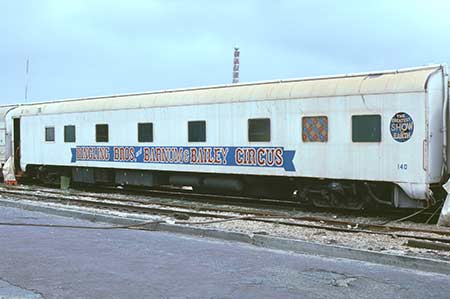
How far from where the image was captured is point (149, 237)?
34.8 feet

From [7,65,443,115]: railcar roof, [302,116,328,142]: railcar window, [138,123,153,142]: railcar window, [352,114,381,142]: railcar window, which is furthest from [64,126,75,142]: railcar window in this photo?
[352,114,381,142]: railcar window

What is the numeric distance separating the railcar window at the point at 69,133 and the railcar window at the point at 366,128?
11.1m

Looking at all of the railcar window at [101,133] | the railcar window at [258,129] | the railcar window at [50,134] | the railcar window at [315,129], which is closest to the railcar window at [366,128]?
the railcar window at [315,129]

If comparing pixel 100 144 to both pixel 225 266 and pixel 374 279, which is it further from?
pixel 374 279

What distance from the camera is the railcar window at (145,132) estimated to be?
18.3 metres

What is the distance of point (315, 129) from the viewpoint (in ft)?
45.9

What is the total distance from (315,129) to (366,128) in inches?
51.8

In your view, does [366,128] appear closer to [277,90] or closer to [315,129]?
[315,129]

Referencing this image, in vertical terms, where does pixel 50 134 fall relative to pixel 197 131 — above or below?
above

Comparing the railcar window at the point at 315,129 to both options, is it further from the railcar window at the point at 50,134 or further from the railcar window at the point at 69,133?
the railcar window at the point at 50,134

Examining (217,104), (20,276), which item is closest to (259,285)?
(20,276)

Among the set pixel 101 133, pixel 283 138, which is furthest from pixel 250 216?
pixel 101 133

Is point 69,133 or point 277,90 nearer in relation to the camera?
point 277,90

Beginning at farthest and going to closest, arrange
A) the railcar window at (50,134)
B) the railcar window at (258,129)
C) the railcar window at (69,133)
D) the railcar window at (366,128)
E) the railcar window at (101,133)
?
the railcar window at (50,134) < the railcar window at (69,133) < the railcar window at (101,133) < the railcar window at (258,129) < the railcar window at (366,128)
